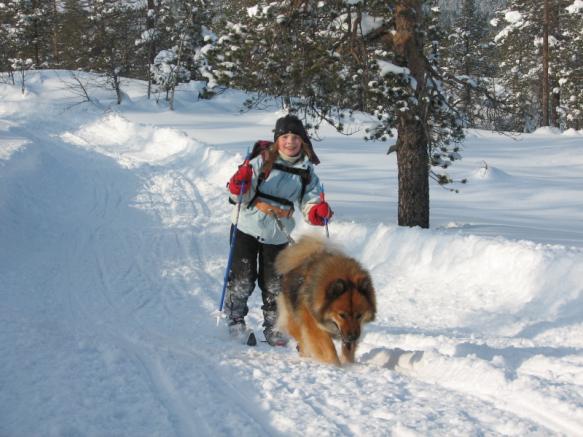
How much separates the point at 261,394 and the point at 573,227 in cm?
942

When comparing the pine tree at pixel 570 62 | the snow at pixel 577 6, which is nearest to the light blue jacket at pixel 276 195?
the snow at pixel 577 6

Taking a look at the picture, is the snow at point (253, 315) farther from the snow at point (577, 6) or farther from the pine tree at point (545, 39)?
the pine tree at point (545, 39)

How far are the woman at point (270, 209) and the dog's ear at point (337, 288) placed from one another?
3.80 ft

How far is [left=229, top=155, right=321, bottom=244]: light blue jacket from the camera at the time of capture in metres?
5.25

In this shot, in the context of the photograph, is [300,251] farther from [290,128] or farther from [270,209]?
[290,128]

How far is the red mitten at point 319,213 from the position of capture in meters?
5.14

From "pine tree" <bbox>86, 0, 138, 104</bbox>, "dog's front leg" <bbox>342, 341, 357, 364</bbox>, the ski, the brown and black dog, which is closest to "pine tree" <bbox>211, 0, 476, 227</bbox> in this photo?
the brown and black dog

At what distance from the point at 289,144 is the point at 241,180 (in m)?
0.60

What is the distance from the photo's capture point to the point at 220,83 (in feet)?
28.2

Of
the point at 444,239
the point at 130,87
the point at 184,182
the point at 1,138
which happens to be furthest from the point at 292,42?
the point at 130,87

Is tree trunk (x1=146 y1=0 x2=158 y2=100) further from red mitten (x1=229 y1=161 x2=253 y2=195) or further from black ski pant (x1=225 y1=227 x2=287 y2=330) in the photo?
red mitten (x1=229 y1=161 x2=253 y2=195)

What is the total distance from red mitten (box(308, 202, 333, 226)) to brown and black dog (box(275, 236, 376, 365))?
0.82 ft

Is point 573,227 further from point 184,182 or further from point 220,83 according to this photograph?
point 184,182

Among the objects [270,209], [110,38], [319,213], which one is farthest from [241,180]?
[110,38]
